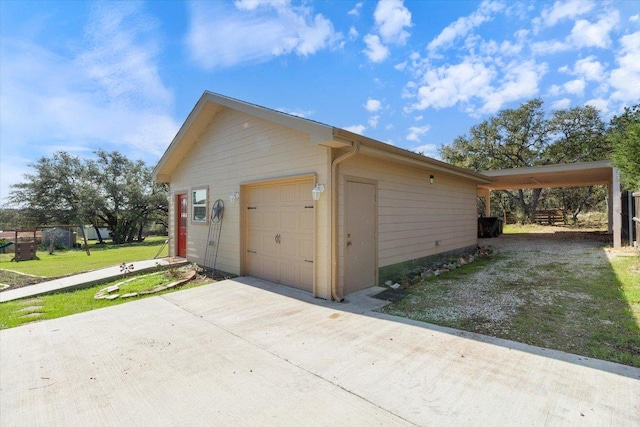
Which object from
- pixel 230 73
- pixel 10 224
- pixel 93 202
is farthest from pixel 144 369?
pixel 10 224

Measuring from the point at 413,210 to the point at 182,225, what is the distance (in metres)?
7.00

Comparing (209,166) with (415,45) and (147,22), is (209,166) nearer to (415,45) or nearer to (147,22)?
(147,22)

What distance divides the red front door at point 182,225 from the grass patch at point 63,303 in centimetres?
250

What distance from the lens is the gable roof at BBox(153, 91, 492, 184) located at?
4438mm

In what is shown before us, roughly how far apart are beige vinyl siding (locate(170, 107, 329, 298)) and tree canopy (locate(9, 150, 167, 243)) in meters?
17.3

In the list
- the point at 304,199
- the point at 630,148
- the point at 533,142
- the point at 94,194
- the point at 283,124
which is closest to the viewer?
the point at 283,124

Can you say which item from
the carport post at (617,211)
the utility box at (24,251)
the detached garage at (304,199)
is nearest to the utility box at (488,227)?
the carport post at (617,211)

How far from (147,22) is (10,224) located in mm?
25162

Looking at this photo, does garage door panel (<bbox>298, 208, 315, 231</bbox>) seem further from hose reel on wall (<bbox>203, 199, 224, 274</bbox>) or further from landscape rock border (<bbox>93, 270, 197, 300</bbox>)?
landscape rock border (<bbox>93, 270, 197, 300</bbox>)

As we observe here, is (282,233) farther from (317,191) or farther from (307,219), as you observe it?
(317,191)

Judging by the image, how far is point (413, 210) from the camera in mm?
6906

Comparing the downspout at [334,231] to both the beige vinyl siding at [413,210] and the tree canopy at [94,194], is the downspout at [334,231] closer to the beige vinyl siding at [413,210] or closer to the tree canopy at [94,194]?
the beige vinyl siding at [413,210]

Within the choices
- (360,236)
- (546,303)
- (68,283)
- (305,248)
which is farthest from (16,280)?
(546,303)

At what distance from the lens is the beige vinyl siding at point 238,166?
5.05 metres
